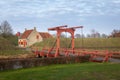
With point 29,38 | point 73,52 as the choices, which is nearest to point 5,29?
point 29,38

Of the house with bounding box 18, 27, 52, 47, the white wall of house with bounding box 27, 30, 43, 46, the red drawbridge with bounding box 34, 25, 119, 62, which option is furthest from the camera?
the white wall of house with bounding box 27, 30, 43, 46

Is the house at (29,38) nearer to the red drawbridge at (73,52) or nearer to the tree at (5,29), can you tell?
the tree at (5,29)

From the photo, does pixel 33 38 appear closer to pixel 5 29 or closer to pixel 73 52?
pixel 5 29

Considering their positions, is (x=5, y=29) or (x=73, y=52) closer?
(x=73, y=52)

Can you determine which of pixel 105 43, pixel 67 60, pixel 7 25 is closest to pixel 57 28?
pixel 67 60

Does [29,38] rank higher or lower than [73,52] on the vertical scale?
higher

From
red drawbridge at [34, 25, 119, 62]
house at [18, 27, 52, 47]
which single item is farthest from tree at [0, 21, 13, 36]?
red drawbridge at [34, 25, 119, 62]

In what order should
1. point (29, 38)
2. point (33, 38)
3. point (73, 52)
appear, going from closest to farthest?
point (73, 52) < point (29, 38) < point (33, 38)

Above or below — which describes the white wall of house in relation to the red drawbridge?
above

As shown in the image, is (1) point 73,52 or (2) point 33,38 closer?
(1) point 73,52

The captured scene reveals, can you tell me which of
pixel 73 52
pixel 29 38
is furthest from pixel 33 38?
pixel 73 52

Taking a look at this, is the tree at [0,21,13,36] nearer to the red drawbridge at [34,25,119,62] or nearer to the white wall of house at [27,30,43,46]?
the white wall of house at [27,30,43,46]

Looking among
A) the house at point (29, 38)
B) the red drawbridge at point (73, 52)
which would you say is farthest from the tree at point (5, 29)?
the red drawbridge at point (73, 52)

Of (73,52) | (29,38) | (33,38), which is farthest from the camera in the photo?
(33,38)
